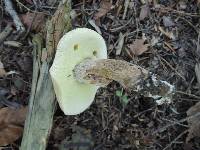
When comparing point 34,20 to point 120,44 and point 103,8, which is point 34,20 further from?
point 120,44

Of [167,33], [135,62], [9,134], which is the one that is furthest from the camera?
[167,33]

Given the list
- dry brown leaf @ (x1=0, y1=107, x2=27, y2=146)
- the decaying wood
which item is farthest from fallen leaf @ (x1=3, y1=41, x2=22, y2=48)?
dry brown leaf @ (x1=0, y1=107, x2=27, y2=146)

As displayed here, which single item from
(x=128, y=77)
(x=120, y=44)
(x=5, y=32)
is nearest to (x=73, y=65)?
(x=128, y=77)

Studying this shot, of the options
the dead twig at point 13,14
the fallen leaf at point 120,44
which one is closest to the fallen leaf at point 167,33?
the fallen leaf at point 120,44

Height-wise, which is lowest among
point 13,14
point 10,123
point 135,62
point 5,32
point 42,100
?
point 10,123

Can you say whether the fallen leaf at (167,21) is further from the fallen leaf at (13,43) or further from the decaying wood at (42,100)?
the fallen leaf at (13,43)

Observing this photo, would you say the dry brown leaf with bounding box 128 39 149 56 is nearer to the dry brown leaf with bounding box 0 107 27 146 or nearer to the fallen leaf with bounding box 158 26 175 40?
the fallen leaf with bounding box 158 26 175 40
